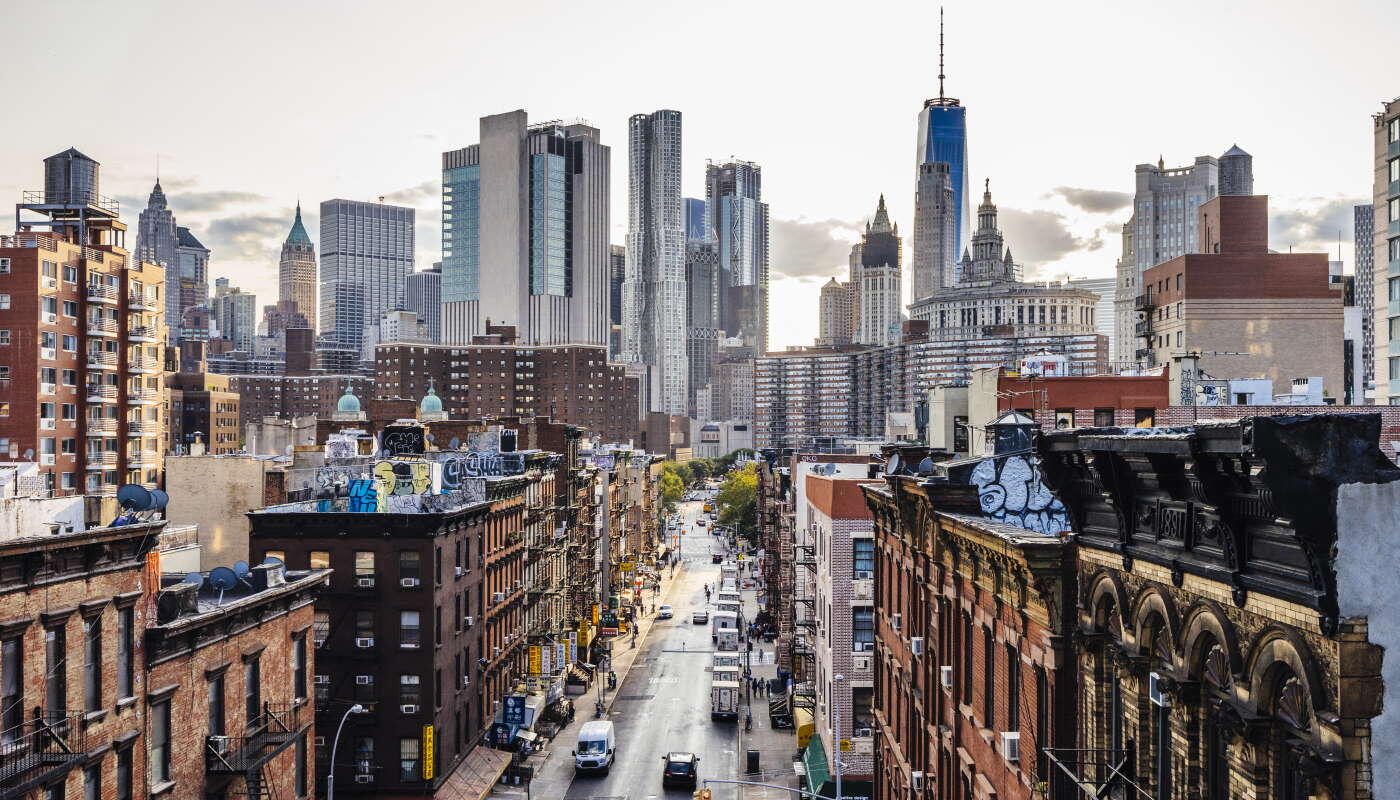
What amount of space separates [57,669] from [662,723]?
194 ft

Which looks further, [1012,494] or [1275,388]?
[1275,388]

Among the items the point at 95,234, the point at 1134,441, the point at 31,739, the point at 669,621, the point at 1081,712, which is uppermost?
the point at 95,234

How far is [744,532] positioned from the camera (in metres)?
194

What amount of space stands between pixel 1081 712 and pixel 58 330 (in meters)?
78.7

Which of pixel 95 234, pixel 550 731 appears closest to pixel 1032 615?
pixel 550 731

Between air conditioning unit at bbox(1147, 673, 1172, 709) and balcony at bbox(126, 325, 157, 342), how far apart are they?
276 ft

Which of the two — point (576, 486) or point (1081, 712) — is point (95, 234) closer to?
point (576, 486)

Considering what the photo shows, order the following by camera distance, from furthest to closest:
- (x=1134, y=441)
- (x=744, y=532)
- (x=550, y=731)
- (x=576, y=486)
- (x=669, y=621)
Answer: (x=744, y=532) < (x=669, y=621) < (x=576, y=486) < (x=550, y=731) < (x=1134, y=441)

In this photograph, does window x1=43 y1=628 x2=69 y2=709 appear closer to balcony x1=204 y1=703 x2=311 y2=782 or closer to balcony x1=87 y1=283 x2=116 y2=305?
balcony x1=204 y1=703 x2=311 y2=782

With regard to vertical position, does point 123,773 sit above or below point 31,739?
below

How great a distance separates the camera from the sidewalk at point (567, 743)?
6216 centimetres

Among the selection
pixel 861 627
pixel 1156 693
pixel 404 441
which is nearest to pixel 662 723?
pixel 404 441

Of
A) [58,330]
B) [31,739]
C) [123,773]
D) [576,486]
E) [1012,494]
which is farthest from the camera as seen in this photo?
[576,486]

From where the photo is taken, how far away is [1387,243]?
86312mm
